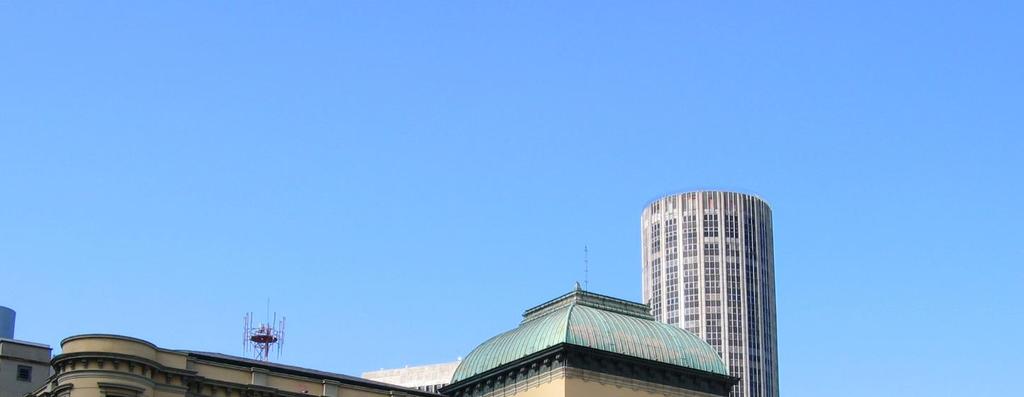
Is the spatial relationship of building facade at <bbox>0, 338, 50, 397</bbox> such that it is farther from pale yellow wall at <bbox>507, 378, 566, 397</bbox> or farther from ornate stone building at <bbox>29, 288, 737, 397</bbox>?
pale yellow wall at <bbox>507, 378, 566, 397</bbox>

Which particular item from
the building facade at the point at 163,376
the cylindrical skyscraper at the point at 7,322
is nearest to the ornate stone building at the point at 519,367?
the building facade at the point at 163,376

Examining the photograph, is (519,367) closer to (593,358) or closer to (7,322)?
(593,358)

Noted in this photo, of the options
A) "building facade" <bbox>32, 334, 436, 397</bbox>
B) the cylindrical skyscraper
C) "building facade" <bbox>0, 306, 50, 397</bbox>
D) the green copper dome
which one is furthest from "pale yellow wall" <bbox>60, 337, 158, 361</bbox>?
the cylindrical skyscraper

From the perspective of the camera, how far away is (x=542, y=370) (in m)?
99.0

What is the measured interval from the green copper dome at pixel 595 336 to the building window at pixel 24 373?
31.0 m

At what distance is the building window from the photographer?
108688mm

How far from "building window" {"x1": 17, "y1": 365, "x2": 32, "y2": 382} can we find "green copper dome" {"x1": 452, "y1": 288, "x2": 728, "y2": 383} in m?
31.0

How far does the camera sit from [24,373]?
108875mm

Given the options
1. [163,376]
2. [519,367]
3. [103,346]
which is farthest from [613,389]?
[103,346]

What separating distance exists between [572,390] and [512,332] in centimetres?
1097

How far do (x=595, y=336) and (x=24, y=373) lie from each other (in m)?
42.1

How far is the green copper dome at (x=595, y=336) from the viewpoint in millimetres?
99562

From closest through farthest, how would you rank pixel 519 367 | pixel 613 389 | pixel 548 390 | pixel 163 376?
pixel 163 376
pixel 548 390
pixel 613 389
pixel 519 367

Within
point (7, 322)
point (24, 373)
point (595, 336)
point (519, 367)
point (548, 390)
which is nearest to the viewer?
point (548, 390)
